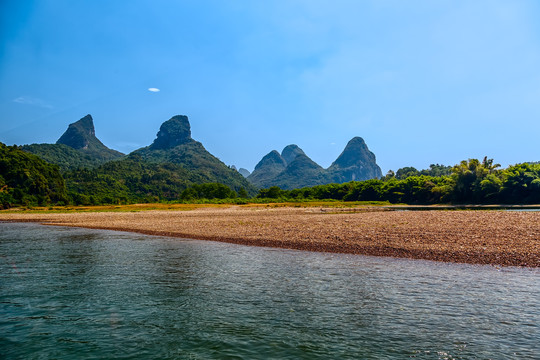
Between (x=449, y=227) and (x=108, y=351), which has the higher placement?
(x=449, y=227)

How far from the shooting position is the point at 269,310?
1282cm

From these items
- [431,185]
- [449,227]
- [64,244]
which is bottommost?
[64,244]

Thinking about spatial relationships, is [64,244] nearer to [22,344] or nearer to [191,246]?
[191,246]

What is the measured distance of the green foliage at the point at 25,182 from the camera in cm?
11338

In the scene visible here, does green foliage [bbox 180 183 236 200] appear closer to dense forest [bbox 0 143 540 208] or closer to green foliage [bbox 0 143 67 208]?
dense forest [bbox 0 143 540 208]

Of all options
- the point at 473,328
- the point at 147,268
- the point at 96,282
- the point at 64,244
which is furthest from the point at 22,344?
the point at 64,244

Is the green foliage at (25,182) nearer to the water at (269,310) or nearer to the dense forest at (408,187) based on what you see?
the dense forest at (408,187)

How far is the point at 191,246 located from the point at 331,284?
16821mm

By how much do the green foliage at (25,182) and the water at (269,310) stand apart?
373ft

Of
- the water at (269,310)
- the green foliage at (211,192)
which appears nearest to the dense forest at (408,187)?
the green foliage at (211,192)

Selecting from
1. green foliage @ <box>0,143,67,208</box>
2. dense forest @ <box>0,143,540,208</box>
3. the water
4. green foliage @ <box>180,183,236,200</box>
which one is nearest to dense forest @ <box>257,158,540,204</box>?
dense forest @ <box>0,143,540,208</box>

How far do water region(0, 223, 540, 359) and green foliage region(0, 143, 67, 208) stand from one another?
373 feet

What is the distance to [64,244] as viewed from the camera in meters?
31.6

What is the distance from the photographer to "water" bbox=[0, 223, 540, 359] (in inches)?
380
